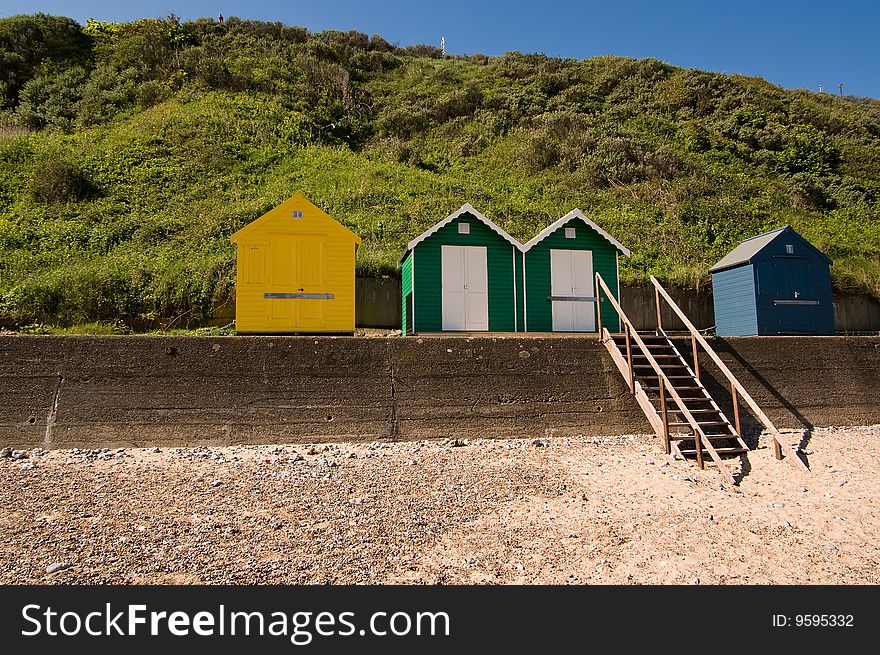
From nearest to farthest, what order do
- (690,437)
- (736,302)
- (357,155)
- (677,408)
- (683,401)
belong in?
(690,437), (683,401), (677,408), (736,302), (357,155)

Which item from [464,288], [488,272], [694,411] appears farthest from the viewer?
[488,272]

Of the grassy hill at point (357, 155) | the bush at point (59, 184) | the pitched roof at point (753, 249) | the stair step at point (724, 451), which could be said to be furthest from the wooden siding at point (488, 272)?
the bush at point (59, 184)

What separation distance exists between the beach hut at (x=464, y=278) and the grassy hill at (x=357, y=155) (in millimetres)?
3883

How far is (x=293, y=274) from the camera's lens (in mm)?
9320

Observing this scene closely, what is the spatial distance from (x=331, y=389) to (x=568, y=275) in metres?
5.48

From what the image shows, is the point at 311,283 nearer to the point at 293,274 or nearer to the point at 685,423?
the point at 293,274

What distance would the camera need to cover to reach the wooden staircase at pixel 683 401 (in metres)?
7.56

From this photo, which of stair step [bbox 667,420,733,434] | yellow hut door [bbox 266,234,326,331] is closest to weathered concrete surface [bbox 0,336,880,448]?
stair step [bbox 667,420,733,434]

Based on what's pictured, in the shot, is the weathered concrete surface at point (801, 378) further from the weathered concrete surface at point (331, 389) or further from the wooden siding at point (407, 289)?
the wooden siding at point (407, 289)

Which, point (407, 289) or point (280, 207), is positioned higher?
point (280, 207)

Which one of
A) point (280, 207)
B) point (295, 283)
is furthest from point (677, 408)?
point (280, 207)

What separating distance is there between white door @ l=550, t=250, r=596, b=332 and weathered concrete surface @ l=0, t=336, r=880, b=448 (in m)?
1.94

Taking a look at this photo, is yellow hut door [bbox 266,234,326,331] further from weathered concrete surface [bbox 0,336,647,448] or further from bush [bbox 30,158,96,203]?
bush [bbox 30,158,96,203]

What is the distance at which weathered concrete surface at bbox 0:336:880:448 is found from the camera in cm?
760
